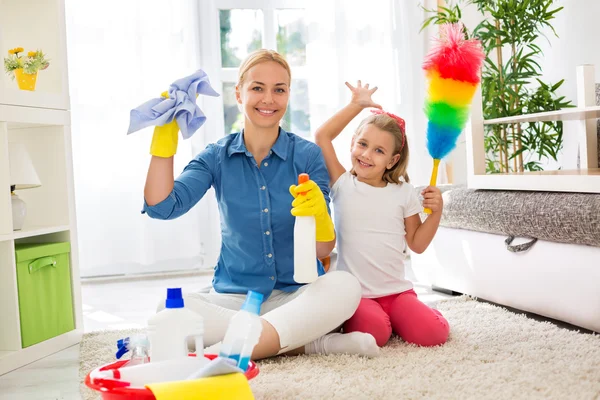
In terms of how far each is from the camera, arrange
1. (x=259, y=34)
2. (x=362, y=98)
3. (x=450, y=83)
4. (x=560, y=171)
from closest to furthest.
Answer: (x=450, y=83), (x=362, y=98), (x=560, y=171), (x=259, y=34)

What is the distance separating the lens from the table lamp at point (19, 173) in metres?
1.93

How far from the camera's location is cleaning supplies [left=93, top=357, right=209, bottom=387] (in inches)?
45.2

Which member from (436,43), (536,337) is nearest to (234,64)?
(436,43)

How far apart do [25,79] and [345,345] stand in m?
1.29

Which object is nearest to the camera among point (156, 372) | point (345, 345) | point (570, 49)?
point (156, 372)

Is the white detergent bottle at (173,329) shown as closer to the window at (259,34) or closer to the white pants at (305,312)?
the white pants at (305,312)

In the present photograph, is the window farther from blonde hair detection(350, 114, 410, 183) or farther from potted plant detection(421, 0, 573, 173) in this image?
blonde hair detection(350, 114, 410, 183)

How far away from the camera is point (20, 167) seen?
6.37ft

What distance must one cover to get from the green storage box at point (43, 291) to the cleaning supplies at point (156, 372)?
0.85 metres

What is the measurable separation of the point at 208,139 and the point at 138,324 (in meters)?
1.52

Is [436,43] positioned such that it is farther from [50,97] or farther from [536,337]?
[50,97]

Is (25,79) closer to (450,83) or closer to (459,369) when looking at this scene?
(450,83)

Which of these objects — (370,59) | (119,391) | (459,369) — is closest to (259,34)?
(370,59)

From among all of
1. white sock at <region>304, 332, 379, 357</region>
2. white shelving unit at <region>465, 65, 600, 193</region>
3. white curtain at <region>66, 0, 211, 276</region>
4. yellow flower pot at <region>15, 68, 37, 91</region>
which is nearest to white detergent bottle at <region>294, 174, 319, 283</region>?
white sock at <region>304, 332, 379, 357</region>
